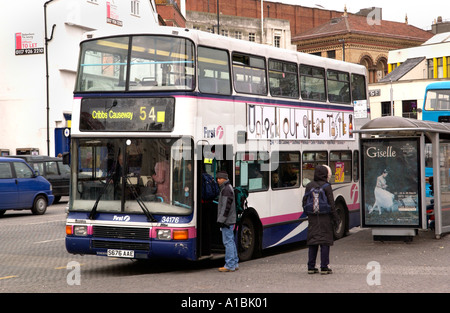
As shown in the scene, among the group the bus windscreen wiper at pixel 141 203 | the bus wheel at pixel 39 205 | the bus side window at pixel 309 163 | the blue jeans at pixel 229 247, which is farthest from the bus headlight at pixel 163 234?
the bus wheel at pixel 39 205

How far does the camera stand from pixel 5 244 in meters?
17.8

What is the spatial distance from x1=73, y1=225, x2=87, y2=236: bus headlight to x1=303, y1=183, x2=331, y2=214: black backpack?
3744 millimetres

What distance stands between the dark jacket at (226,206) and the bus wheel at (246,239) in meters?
1.31

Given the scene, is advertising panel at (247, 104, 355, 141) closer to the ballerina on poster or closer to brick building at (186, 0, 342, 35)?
the ballerina on poster

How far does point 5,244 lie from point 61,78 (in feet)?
91.4

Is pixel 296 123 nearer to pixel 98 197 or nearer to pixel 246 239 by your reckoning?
pixel 246 239

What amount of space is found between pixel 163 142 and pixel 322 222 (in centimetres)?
288

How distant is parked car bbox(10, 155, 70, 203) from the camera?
31.7 meters

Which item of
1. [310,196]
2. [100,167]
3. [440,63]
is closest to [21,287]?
[100,167]

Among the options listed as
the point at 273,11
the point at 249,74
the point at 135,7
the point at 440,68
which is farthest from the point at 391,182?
the point at 273,11

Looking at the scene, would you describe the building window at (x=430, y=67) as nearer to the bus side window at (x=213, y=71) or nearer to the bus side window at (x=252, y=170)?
the bus side window at (x=252, y=170)

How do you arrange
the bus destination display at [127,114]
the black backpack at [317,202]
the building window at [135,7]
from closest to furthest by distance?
the black backpack at [317,202] → the bus destination display at [127,114] → the building window at [135,7]

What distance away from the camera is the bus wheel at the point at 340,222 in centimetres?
1800

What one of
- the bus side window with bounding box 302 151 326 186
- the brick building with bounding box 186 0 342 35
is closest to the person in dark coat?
the bus side window with bounding box 302 151 326 186
